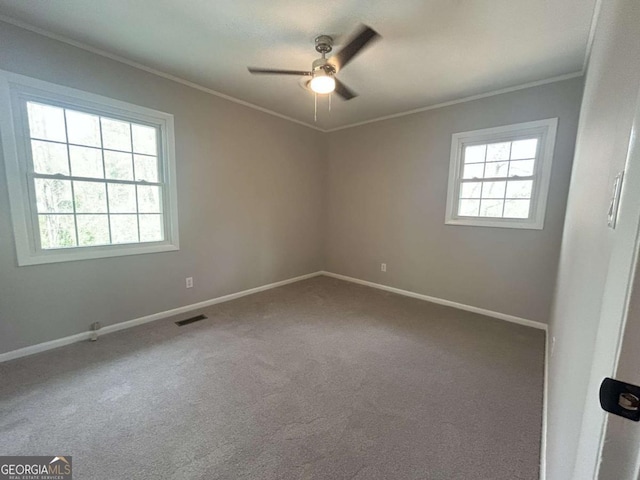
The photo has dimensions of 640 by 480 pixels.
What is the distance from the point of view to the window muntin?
230 cm

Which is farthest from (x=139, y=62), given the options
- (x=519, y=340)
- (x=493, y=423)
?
(x=519, y=340)

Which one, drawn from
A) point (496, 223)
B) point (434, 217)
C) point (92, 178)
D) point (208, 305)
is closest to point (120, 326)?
point (208, 305)

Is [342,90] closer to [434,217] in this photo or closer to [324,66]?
[324,66]

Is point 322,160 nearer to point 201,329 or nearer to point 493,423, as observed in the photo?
point 201,329

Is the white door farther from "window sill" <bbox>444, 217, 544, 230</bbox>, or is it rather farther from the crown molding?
"window sill" <bbox>444, 217, 544, 230</bbox>

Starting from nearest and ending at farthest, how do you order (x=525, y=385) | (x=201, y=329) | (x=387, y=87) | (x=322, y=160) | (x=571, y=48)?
(x=525, y=385) → (x=571, y=48) → (x=201, y=329) → (x=387, y=87) → (x=322, y=160)

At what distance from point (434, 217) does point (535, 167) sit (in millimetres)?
1181

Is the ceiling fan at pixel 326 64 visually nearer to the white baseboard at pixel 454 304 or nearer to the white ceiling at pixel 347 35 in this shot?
the white ceiling at pixel 347 35

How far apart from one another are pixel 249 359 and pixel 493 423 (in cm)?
180

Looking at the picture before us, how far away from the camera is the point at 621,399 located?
387 millimetres

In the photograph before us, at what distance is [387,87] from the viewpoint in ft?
9.93

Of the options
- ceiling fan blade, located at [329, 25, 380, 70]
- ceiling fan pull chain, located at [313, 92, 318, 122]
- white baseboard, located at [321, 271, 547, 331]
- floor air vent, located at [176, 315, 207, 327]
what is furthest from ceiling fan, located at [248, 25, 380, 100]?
white baseboard, located at [321, 271, 547, 331]

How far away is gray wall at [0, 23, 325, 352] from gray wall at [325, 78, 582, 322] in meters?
0.69

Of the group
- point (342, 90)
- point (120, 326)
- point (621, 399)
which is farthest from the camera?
point (120, 326)
